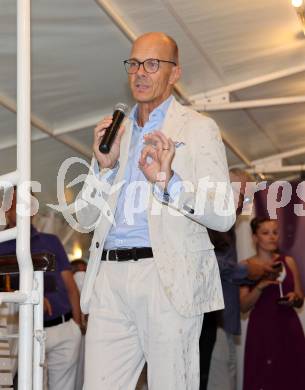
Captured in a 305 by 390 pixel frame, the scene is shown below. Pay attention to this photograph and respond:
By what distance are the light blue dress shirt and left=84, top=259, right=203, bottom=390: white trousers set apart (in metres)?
0.08

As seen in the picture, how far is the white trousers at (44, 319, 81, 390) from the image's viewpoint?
489cm

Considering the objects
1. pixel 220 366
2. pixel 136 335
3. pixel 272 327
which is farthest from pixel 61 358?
pixel 136 335

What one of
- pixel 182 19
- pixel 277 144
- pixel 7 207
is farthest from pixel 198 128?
pixel 277 144

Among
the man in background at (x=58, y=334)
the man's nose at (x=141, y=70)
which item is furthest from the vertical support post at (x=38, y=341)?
the man in background at (x=58, y=334)

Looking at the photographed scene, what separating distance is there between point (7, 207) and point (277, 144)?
5.66 meters

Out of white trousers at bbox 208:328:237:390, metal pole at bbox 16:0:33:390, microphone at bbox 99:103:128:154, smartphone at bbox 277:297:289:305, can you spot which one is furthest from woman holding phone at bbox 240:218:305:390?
metal pole at bbox 16:0:33:390

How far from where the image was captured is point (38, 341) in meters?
2.35

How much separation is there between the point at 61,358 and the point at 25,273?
8.93ft

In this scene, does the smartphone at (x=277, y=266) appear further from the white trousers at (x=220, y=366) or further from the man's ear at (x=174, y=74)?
the man's ear at (x=174, y=74)

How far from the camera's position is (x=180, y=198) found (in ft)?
7.73

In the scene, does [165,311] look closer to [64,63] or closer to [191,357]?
[191,357]

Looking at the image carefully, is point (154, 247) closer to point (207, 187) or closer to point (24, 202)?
point (207, 187)

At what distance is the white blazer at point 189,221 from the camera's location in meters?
2.40

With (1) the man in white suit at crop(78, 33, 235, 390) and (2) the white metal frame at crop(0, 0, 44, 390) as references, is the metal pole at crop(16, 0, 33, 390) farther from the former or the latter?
(1) the man in white suit at crop(78, 33, 235, 390)
